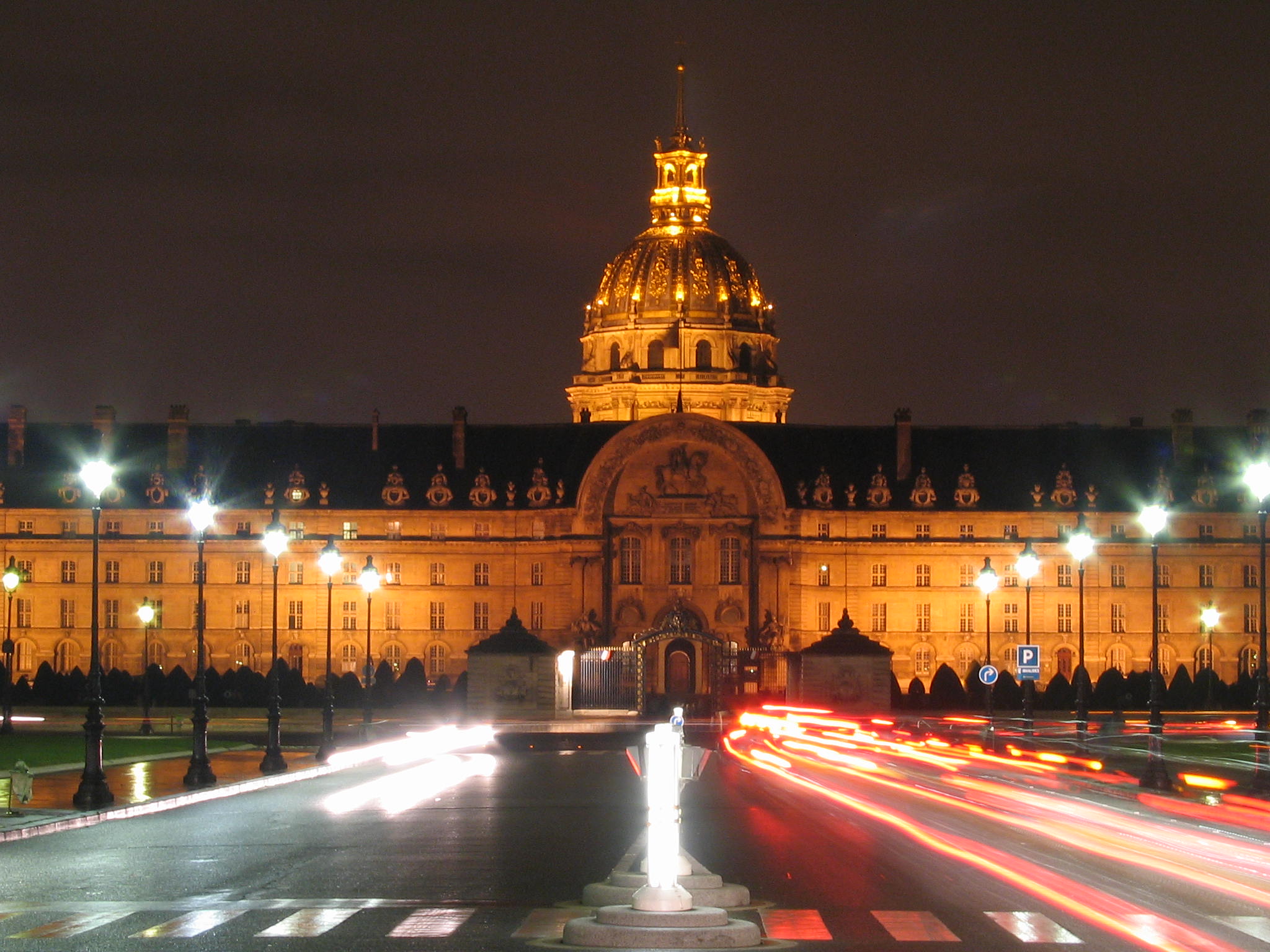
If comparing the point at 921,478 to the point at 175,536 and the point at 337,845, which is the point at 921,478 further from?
the point at 337,845

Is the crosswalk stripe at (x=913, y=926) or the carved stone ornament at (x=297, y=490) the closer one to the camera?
the crosswalk stripe at (x=913, y=926)

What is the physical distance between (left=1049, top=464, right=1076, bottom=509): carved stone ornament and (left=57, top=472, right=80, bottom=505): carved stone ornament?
48.3 meters

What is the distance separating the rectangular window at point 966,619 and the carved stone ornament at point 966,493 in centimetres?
485

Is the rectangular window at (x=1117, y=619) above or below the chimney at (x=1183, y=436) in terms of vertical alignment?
below

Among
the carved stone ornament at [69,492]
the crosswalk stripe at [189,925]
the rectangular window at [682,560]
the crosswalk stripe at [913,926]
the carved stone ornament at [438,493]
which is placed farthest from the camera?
the carved stone ornament at [438,493]

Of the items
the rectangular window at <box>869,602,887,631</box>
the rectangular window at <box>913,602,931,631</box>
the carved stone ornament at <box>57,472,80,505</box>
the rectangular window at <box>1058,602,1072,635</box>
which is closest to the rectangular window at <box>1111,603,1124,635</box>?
the rectangular window at <box>1058,602,1072,635</box>

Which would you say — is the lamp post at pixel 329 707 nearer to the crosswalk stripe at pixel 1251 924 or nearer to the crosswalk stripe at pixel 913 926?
the crosswalk stripe at pixel 913 926

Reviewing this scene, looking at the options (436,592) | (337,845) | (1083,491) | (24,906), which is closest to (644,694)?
(436,592)

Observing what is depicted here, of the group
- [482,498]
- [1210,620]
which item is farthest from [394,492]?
[1210,620]

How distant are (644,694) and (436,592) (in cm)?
2622

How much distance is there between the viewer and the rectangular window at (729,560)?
362 feet

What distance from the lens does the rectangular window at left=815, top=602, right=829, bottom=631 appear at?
111312mm

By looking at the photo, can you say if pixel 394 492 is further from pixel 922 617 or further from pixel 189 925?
pixel 189 925

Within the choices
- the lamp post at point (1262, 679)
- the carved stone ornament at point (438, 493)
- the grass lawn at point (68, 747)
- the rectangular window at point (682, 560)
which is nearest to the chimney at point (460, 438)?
the carved stone ornament at point (438, 493)
